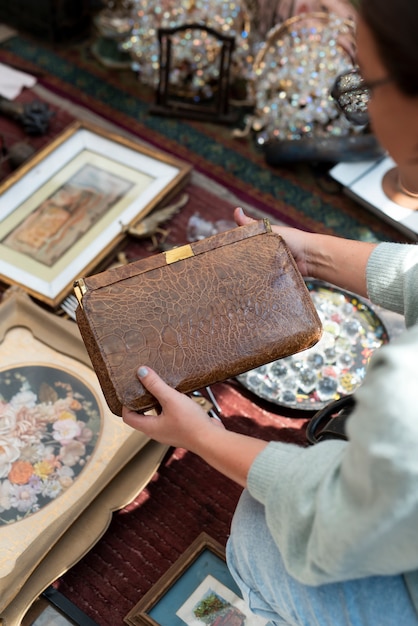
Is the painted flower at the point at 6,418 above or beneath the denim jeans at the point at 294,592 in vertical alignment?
above

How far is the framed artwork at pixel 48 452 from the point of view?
135cm

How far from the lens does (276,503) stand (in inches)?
37.9

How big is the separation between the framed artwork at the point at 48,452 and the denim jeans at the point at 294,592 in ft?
1.26

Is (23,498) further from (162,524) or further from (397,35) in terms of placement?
(397,35)

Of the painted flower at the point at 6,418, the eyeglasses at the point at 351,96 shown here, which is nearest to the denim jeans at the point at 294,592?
the painted flower at the point at 6,418

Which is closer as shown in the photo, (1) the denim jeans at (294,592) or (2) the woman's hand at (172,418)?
(1) the denim jeans at (294,592)

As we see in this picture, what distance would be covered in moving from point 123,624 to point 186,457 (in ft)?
1.20

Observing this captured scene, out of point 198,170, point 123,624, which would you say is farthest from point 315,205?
point 123,624

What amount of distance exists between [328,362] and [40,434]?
65 centimetres

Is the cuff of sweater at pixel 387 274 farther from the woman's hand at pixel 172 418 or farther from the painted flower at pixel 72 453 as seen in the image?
the painted flower at pixel 72 453

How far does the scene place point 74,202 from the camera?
6.28ft

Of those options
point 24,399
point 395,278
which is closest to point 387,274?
point 395,278

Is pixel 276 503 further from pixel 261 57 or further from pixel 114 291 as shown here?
pixel 261 57

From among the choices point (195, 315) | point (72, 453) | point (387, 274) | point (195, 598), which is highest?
point (195, 315)
